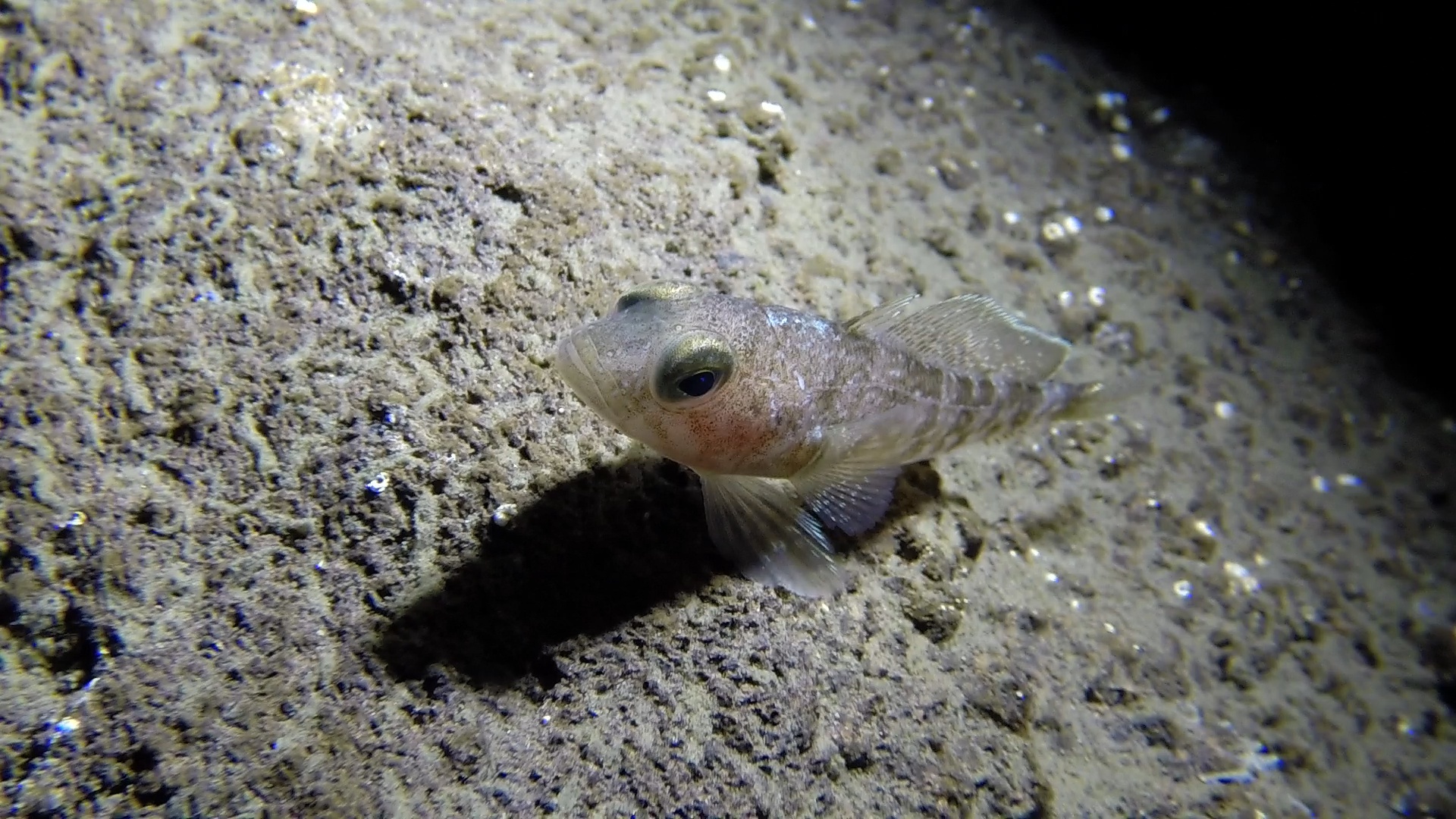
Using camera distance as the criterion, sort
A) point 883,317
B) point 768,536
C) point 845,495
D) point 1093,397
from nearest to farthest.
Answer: point 768,536, point 845,495, point 883,317, point 1093,397

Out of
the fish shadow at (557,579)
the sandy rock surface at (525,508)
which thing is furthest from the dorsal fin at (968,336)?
the fish shadow at (557,579)

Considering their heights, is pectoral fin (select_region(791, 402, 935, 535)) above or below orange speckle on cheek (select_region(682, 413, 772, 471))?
below

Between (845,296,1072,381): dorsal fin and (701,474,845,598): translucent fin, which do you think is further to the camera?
(845,296,1072,381): dorsal fin

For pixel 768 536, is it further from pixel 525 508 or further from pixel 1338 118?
pixel 1338 118

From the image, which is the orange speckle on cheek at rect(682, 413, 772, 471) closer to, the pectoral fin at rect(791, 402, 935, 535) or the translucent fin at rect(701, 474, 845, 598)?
the translucent fin at rect(701, 474, 845, 598)

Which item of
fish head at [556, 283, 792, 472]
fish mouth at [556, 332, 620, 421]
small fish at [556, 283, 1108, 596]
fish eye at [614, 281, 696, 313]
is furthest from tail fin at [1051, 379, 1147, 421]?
fish mouth at [556, 332, 620, 421]

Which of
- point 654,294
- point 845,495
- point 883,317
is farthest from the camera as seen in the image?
point 883,317

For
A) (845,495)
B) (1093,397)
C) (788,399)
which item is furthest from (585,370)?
(1093,397)
